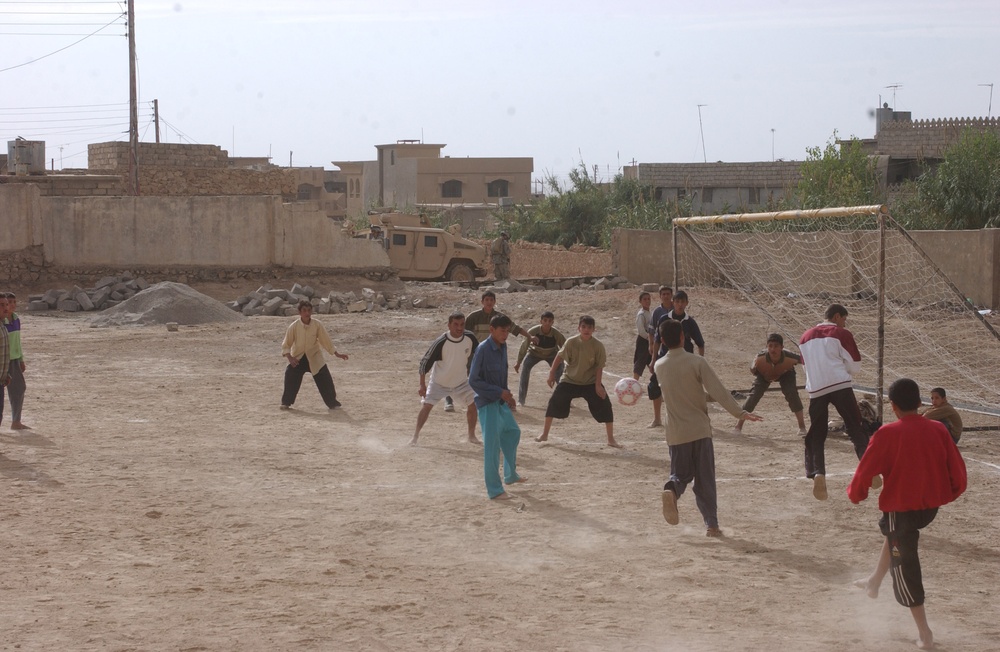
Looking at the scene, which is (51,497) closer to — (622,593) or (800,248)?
(622,593)

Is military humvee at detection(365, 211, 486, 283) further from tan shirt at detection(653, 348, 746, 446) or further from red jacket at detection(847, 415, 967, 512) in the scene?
red jacket at detection(847, 415, 967, 512)

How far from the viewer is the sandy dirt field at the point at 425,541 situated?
18.8 feet

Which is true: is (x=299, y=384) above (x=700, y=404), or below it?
below

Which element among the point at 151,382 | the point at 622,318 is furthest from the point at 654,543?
the point at 622,318

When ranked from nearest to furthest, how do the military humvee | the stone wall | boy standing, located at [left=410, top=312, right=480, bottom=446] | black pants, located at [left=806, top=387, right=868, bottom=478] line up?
black pants, located at [left=806, top=387, right=868, bottom=478] → boy standing, located at [left=410, top=312, right=480, bottom=446] → the military humvee → the stone wall

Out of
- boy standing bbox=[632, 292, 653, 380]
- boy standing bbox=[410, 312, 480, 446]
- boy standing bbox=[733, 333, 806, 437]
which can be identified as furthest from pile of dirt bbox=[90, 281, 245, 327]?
boy standing bbox=[733, 333, 806, 437]

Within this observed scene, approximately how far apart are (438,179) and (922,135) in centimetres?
2930

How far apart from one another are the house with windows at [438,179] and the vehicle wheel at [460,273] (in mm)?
31007

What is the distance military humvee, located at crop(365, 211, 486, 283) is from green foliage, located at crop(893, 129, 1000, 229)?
37.5ft

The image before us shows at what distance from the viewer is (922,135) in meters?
40.4

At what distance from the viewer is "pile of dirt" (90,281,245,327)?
22688 millimetres

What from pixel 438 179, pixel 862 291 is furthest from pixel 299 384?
pixel 438 179

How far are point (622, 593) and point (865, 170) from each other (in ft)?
115

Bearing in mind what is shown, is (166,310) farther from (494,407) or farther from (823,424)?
(823,424)
